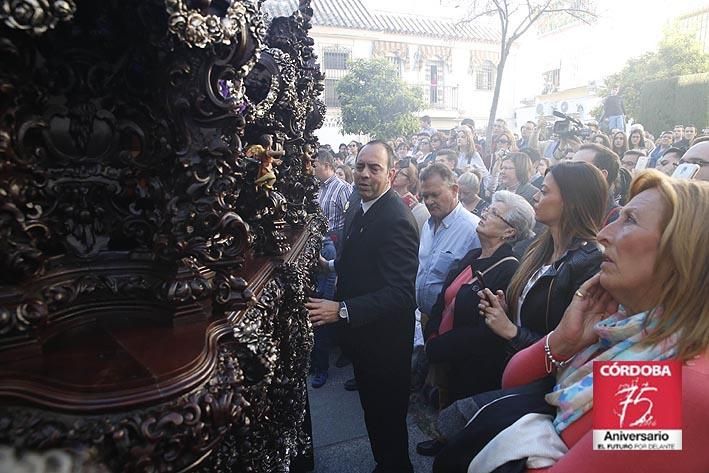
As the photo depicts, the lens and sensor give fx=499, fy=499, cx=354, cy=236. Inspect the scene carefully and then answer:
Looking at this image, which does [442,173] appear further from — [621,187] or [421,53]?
[421,53]

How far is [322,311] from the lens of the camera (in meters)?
2.26

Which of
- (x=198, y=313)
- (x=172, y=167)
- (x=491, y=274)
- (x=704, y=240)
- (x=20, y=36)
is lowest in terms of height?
(x=491, y=274)

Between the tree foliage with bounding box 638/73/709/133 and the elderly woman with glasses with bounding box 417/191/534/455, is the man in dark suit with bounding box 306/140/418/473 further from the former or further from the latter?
the tree foliage with bounding box 638/73/709/133

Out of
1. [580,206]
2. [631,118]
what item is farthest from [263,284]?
[631,118]

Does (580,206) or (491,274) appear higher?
(580,206)

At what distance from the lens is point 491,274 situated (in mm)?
2580

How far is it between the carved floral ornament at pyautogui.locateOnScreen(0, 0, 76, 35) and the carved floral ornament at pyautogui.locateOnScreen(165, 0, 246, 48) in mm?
144

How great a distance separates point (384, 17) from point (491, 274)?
22.9m

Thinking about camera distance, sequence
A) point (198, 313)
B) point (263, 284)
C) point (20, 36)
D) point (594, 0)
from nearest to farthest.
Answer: point (20, 36) → point (198, 313) → point (263, 284) → point (594, 0)

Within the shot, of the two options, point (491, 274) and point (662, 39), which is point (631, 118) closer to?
point (662, 39)

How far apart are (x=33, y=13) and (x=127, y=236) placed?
47 cm

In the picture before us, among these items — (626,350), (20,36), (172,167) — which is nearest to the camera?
(20,36)

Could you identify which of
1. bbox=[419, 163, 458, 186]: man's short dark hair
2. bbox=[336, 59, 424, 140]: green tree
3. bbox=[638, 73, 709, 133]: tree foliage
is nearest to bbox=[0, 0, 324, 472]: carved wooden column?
bbox=[419, 163, 458, 186]: man's short dark hair

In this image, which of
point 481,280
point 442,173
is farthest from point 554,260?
point 442,173
